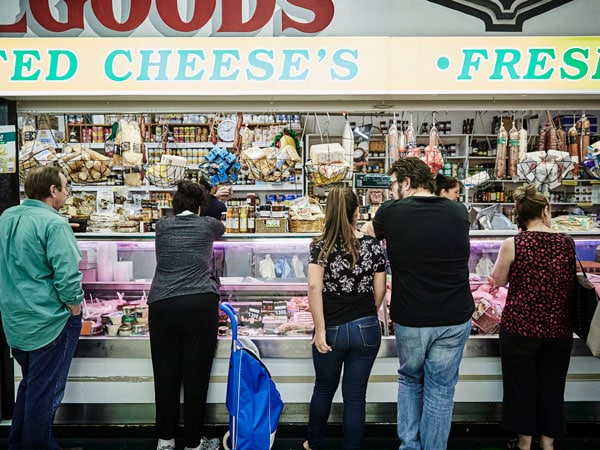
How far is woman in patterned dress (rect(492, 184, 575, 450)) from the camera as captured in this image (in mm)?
2891

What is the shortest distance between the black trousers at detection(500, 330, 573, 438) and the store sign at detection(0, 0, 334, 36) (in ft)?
8.95

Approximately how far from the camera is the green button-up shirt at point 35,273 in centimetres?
270

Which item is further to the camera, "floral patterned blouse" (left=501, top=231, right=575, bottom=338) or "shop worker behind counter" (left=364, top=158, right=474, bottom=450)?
"floral patterned blouse" (left=501, top=231, right=575, bottom=338)

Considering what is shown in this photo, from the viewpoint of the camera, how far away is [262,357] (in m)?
3.42

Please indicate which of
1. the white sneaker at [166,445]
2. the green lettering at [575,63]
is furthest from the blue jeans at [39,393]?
the green lettering at [575,63]

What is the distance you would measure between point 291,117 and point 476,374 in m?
5.25

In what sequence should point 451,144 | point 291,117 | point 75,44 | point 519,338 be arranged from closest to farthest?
point 519,338 < point 75,44 < point 291,117 < point 451,144

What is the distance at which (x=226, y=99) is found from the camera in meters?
3.44

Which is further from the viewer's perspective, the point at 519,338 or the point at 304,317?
the point at 304,317

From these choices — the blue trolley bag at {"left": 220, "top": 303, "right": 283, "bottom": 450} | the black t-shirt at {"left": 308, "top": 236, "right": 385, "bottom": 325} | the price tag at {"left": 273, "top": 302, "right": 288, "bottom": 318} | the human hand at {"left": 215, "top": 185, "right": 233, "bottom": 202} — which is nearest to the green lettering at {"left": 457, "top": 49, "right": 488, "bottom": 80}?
the black t-shirt at {"left": 308, "top": 236, "right": 385, "bottom": 325}

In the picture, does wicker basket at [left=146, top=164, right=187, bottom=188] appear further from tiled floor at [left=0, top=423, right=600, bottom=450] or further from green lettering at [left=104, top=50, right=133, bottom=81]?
tiled floor at [left=0, top=423, right=600, bottom=450]

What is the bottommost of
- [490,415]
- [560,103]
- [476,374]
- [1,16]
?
[490,415]

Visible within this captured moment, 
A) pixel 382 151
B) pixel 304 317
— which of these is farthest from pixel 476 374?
pixel 382 151

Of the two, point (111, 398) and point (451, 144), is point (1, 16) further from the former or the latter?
point (451, 144)
